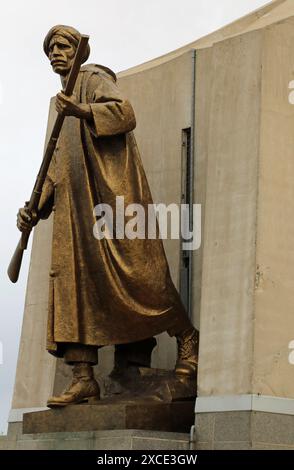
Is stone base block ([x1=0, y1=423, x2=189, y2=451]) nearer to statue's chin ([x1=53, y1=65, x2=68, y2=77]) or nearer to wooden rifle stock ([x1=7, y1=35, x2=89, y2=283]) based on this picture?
wooden rifle stock ([x1=7, y1=35, x2=89, y2=283])

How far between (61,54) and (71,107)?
0.73 m

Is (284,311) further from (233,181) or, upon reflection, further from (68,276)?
(68,276)

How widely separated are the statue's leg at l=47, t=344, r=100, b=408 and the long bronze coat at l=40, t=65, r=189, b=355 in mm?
107

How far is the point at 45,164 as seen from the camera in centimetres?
908

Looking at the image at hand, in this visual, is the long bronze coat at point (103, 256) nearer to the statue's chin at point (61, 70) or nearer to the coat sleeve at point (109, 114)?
the coat sleeve at point (109, 114)

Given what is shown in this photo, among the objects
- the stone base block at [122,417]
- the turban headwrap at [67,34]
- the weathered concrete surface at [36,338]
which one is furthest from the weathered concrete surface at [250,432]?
the turban headwrap at [67,34]

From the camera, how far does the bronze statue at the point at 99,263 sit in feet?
28.6

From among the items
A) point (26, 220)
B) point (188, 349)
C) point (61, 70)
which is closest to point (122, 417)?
point (188, 349)

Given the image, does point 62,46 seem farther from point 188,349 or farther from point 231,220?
point 188,349

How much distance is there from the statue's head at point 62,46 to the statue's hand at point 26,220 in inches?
45.2
